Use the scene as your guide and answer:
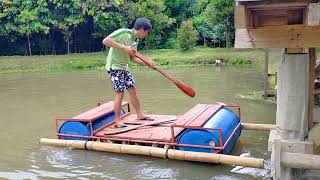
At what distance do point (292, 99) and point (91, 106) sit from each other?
28.6 ft

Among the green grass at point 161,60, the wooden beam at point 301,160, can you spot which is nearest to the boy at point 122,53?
the wooden beam at point 301,160

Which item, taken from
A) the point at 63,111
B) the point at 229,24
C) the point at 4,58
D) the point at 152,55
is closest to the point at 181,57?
the point at 152,55

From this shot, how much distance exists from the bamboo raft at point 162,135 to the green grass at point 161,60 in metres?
16.2

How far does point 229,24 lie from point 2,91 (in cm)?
1617

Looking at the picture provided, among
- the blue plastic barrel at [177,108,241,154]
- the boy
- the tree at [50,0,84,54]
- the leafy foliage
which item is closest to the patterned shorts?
the boy

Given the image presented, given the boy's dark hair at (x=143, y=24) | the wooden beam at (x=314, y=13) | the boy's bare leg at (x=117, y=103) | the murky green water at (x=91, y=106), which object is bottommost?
the murky green water at (x=91, y=106)

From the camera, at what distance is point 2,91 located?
1627cm

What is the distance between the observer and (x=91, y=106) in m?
12.6

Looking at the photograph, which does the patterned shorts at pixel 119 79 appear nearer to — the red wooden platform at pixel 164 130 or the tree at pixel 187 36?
the red wooden platform at pixel 164 130

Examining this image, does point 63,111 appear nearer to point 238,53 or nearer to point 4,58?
point 238,53

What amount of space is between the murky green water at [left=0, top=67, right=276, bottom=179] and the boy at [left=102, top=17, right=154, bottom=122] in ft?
4.00

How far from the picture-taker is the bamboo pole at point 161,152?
593 centimetres

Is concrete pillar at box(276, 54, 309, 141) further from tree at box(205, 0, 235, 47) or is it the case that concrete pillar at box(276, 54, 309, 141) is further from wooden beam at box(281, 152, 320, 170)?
tree at box(205, 0, 235, 47)

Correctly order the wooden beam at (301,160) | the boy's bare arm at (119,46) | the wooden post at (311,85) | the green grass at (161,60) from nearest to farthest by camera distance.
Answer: the wooden beam at (301,160) < the wooden post at (311,85) < the boy's bare arm at (119,46) < the green grass at (161,60)
